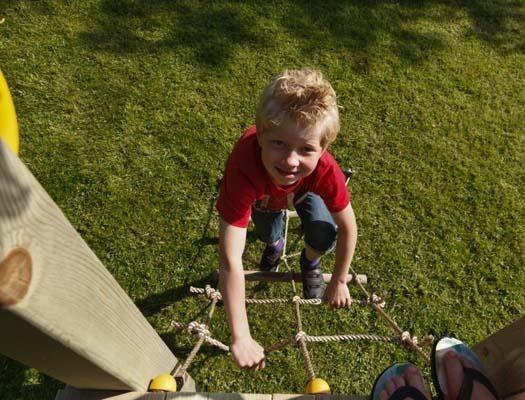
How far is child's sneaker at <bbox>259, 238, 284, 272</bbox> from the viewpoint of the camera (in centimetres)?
232

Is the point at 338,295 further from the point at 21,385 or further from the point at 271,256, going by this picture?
the point at 21,385

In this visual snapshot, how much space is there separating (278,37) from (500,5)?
6.87 feet

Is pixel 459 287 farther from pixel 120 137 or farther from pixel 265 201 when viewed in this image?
pixel 120 137

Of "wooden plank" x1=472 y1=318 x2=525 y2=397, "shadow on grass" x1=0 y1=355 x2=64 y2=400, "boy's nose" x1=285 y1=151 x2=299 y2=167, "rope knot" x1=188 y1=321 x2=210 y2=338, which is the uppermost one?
"boy's nose" x1=285 y1=151 x2=299 y2=167

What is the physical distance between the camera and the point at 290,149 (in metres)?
1.37

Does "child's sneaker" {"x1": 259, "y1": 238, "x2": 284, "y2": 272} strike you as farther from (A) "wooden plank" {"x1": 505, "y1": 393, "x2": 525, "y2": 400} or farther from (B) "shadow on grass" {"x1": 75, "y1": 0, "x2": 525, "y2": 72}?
(B) "shadow on grass" {"x1": 75, "y1": 0, "x2": 525, "y2": 72}

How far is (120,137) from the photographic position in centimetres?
297

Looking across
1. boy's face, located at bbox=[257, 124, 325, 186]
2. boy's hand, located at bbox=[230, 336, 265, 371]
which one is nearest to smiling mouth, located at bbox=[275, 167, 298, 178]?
boy's face, located at bbox=[257, 124, 325, 186]

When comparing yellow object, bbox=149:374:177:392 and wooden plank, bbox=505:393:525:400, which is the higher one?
wooden plank, bbox=505:393:525:400

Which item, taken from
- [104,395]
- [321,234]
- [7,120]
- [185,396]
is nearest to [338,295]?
[321,234]

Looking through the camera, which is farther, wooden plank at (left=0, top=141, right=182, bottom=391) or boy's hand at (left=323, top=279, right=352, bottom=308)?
boy's hand at (left=323, top=279, right=352, bottom=308)

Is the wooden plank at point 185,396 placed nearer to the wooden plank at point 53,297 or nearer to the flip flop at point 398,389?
the wooden plank at point 53,297

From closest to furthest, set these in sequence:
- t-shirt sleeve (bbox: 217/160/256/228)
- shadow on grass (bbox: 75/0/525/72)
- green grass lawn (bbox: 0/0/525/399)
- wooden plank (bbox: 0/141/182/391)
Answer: wooden plank (bbox: 0/141/182/391) → t-shirt sleeve (bbox: 217/160/256/228) → green grass lawn (bbox: 0/0/525/399) → shadow on grass (bbox: 75/0/525/72)

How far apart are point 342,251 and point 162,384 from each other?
0.77 meters
